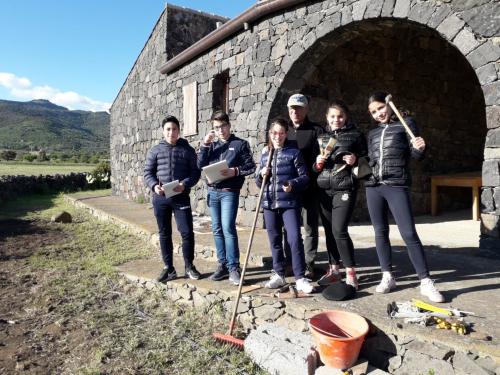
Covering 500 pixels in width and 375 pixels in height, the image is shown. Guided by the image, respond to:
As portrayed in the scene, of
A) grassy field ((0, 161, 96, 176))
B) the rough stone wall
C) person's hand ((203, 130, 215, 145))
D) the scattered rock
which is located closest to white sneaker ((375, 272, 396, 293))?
person's hand ((203, 130, 215, 145))

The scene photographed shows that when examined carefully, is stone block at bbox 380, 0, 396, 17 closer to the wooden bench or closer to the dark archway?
the dark archway

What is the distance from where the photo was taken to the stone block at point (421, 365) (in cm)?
226

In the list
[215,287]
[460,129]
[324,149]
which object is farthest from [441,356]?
[460,129]

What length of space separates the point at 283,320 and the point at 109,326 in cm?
158

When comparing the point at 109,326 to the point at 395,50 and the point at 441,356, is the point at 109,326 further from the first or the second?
the point at 395,50

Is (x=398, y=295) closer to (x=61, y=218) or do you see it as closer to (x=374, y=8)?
(x=374, y=8)

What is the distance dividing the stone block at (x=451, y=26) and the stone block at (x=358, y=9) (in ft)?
3.27

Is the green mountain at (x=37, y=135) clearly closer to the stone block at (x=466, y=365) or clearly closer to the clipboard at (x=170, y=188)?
the clipboard at (x=170, y=188)

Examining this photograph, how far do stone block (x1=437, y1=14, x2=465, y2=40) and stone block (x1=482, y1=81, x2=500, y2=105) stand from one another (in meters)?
0.68

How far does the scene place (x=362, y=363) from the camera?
250 centimetres

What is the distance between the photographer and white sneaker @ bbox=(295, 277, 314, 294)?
10.5 feet

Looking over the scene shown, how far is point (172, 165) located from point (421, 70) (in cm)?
577

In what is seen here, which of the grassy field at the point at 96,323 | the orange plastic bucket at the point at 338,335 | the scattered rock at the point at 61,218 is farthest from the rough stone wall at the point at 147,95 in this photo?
the orange plastic bucket at the point at 338,335

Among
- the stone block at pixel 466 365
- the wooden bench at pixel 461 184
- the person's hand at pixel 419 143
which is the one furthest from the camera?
the wooden bench at pixel 461 184
